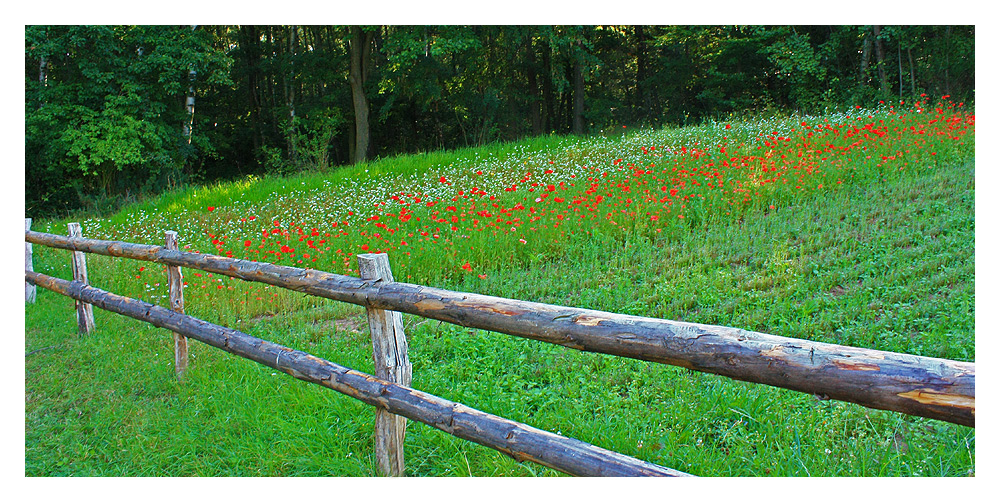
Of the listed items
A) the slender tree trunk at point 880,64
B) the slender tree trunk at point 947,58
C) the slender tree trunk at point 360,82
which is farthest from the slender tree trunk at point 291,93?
the slender tree trunk at point 947,58

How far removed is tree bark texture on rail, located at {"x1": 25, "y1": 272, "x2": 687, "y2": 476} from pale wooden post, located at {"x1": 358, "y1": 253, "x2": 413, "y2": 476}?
99mm

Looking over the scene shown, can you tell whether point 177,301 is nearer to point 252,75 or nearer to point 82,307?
point 82,307

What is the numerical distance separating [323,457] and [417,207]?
19.2 feet

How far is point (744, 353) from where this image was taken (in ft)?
5.56

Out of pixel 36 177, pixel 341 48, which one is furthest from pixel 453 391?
pixel 341 48

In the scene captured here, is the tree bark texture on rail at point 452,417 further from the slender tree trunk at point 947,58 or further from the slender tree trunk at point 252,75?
the slender tree trunk at point 252,75

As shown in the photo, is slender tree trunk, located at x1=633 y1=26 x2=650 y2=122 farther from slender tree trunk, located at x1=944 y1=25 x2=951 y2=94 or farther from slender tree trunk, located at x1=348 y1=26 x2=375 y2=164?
slender tree trunk, located at x1=348 y1=26 x2=375 y2=164

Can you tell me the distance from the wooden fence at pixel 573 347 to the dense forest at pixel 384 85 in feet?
37.4

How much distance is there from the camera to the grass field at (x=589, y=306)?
2.97m

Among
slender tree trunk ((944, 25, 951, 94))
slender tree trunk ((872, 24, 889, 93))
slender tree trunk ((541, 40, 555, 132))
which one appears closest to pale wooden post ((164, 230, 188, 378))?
slender tree trunk ((944, 25, 951, 94))

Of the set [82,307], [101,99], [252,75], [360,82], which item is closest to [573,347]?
[82,307]

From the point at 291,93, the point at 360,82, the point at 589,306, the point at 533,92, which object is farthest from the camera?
the point at 533,92

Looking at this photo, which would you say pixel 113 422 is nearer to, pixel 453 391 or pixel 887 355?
pixel 453 391

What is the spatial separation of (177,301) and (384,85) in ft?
48.8
